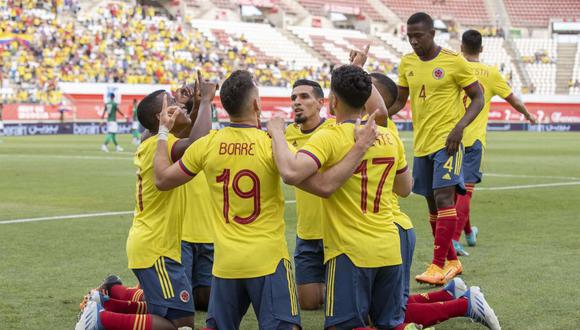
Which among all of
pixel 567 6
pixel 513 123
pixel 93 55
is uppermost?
pixel 567 6

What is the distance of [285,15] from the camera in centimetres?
6631

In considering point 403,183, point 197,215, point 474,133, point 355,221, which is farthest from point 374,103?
point 474,133

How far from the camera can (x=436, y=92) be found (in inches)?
346

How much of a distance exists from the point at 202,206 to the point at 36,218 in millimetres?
6316

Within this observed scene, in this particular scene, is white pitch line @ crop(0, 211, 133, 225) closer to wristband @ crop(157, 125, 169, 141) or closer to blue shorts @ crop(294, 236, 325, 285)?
blue shorts @ crop(294, 236, 325, 285)

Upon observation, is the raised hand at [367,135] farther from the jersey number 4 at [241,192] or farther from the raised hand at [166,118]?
the raised hand at [166,118]

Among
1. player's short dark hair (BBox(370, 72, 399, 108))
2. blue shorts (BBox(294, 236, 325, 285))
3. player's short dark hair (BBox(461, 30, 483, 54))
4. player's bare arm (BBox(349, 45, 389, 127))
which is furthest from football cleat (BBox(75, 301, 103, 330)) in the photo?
player's short dark hair (BBox(461, 30, 483, 54))

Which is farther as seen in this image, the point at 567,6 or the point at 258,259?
the point at 567,6

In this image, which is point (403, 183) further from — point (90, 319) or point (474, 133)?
point (474, 133)

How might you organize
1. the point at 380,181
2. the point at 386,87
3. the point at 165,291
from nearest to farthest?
1. the point at 380,181
2. the point at 165,291
3. the point at 386,87

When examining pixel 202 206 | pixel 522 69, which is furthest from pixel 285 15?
pixel 202 206

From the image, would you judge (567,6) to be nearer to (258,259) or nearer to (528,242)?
(528,242)

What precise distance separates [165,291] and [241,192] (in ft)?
3.60

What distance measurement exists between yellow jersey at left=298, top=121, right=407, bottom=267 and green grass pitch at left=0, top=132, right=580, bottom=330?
1.32 m
